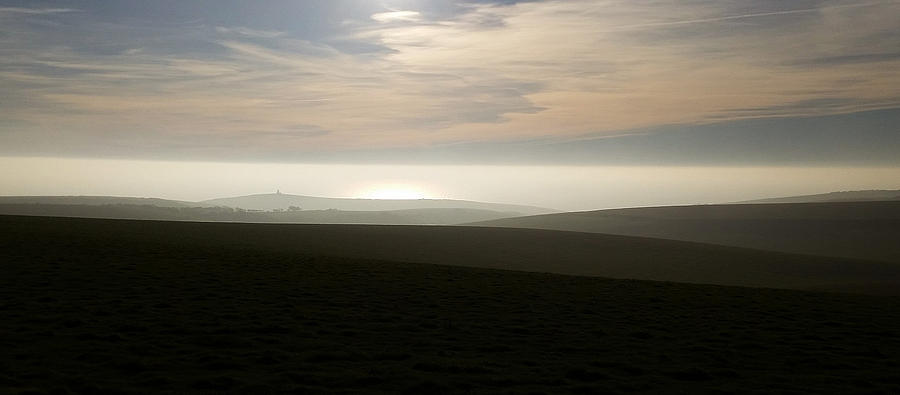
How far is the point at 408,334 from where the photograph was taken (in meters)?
9.52

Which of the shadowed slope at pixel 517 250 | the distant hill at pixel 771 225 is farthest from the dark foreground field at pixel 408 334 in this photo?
the distant hill at pixel 771 225

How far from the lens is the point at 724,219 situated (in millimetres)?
65750

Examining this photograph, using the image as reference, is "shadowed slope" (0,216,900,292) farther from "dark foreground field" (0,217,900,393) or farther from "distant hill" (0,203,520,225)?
"distant hill" (0,203,520,225)

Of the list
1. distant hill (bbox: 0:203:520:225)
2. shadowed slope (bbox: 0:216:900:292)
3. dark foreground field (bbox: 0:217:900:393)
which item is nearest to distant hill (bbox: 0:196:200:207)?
distant hill (bbox: 0:203:520:225)

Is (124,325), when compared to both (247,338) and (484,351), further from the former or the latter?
(484,351)

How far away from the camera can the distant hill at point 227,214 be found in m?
104

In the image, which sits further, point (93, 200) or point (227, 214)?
point (93, 200)

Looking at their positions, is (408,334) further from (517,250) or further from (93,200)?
(93,200)

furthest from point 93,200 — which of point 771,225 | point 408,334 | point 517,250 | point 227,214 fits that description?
point 408,334

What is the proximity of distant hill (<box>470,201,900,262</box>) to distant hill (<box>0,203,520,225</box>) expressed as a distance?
73808 mm

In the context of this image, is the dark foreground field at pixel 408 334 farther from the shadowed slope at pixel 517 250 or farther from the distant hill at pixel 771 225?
the distant hill at pixel 771 225

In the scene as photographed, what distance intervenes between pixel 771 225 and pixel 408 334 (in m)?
60.0

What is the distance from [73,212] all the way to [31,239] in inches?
3851

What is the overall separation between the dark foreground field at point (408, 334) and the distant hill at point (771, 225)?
108 feet
